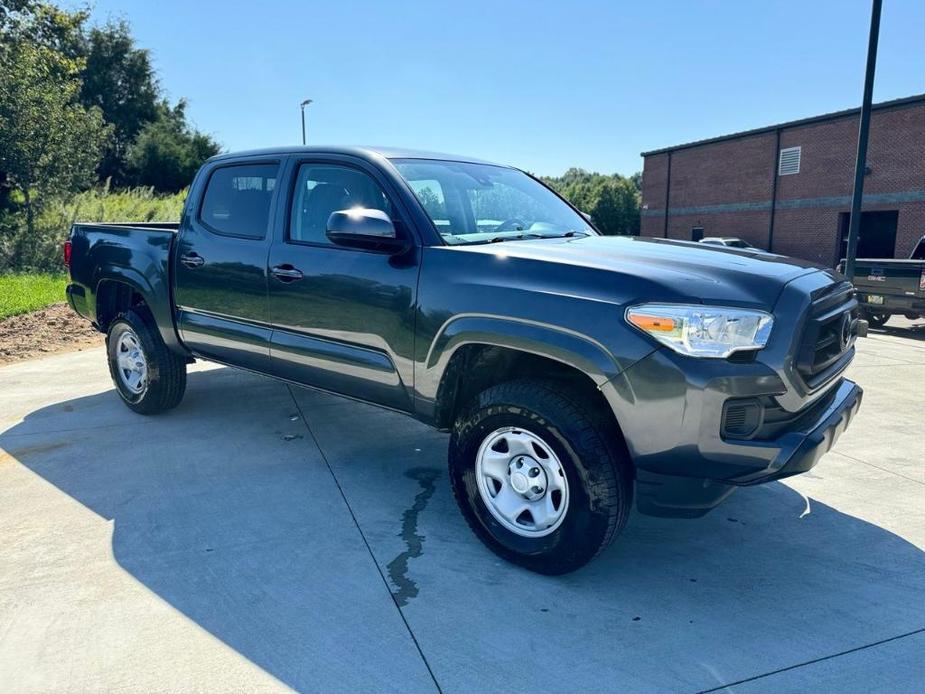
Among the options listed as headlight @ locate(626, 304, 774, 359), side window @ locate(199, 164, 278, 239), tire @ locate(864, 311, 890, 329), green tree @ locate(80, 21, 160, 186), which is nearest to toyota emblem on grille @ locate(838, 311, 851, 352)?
headlight @ locate(626, 304, 774, 359)

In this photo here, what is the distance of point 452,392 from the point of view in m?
3.44

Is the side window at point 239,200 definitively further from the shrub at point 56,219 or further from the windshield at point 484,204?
the shrub at point 56,219

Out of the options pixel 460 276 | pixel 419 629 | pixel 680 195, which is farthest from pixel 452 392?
pixel 680 195

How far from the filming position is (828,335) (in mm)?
3061

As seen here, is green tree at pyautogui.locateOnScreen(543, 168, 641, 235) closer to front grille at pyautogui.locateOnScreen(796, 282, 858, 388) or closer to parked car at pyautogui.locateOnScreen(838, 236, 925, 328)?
parked car at pyautogui.locateOnScreen(838, 236, 925, 328)

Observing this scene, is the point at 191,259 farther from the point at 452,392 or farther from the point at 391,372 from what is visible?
the point at 452,392

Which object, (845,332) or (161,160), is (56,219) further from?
(161,160)

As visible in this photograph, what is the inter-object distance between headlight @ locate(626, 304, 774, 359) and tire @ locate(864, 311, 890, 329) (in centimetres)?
1034

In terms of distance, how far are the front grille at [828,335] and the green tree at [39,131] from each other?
15.9m

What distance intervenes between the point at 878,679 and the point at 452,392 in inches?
79.6

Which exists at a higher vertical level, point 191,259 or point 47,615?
point 191,259

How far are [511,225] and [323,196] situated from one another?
1.09 meters

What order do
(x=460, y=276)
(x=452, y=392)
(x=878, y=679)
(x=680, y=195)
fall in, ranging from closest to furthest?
1. (x=878, y=679)
2. (x=460, y=276)
3. (x=452, y=392)
4. (x=680, y=195)

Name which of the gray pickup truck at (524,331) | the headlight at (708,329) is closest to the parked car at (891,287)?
the gray pickup truck at (524,331)
